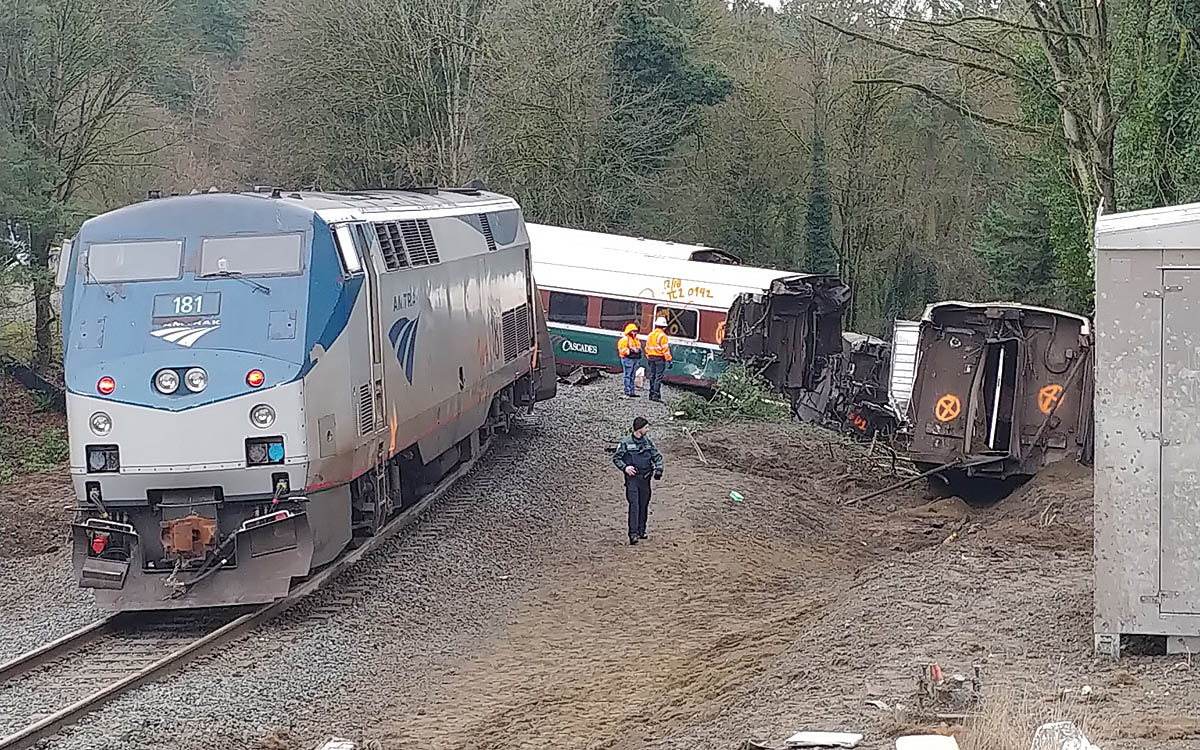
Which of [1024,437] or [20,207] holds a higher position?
[20,207]

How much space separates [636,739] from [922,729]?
6.50 feet

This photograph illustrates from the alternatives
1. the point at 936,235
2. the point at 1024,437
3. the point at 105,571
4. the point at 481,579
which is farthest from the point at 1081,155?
the point at 936,235

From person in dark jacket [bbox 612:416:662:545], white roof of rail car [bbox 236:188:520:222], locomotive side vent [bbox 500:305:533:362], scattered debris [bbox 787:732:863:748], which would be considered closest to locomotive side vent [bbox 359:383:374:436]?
white roof of rail car [bbox 236:188:520:222]

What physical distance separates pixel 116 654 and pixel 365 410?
300 cm

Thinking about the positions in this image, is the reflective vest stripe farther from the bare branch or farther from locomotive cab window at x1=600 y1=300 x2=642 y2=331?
the bare branch

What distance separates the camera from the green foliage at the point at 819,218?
43.5m

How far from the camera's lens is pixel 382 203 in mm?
14219

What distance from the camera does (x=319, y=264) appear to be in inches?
467

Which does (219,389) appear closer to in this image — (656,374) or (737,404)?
(737,404)

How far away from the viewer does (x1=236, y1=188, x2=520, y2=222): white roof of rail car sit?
41.1 ft

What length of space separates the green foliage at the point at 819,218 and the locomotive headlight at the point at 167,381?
1338 inches

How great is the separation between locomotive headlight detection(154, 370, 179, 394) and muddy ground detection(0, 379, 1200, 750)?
2.95 meters

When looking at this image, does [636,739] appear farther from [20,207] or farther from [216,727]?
[20,207]

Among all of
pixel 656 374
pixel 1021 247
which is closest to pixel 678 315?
pixel 656 374
